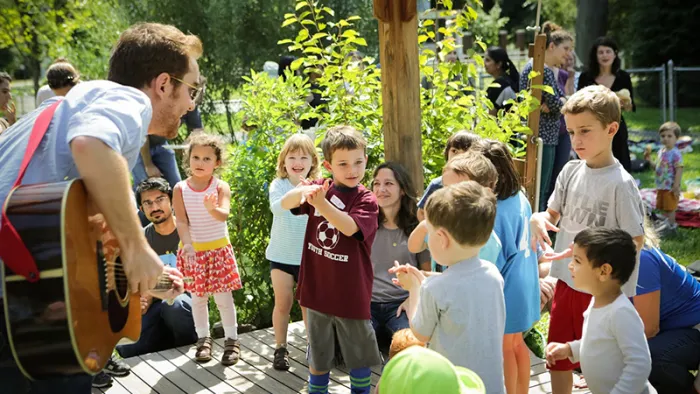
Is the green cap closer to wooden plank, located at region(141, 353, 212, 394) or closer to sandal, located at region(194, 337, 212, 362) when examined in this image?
wooden plank, located at region(141, 353, 212, 394)

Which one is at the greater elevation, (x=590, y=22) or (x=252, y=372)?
(x=590, y=22)

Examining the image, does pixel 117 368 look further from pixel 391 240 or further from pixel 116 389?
pixel 391 240

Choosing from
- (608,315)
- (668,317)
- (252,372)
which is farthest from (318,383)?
(668,317)

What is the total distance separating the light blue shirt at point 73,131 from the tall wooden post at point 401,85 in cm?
254

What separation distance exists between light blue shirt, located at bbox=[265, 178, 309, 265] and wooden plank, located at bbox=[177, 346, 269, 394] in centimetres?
72

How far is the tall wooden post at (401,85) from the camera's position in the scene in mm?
4531

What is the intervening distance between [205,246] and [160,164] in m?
2.11

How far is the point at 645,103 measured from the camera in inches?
845

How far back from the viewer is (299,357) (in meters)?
4.55

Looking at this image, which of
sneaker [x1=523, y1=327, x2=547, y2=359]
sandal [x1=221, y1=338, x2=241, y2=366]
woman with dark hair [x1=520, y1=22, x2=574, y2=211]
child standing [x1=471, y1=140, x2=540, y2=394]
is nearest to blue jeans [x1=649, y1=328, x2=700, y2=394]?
child standing [x1=471, y1=140, x2=540, y2=394]

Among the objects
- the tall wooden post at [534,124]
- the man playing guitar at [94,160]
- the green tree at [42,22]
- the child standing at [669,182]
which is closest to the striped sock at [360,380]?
the man playing guitar at [94,160]

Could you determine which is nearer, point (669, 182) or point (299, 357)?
point (299, 357)

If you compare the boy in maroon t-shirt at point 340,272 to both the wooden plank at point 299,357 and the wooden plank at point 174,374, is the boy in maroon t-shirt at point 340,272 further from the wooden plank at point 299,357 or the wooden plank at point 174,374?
the wooden plank at point 174,374

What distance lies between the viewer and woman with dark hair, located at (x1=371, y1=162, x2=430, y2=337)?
442 cm
